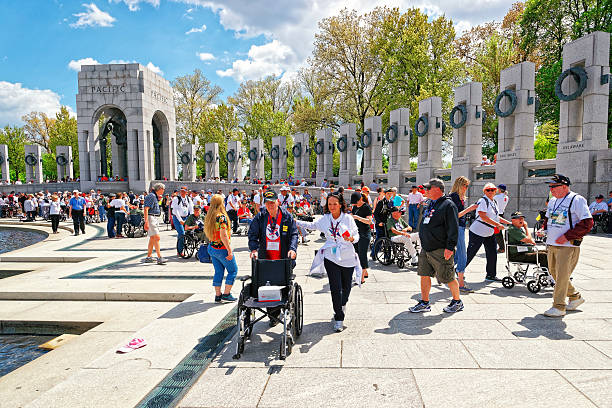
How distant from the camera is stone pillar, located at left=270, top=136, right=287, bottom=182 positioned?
35.0m

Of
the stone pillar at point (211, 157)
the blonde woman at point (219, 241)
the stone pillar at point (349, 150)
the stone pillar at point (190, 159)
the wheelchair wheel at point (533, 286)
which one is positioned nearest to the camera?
the blonde woman at point (219, 241)

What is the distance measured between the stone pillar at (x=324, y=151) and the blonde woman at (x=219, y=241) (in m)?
25.7

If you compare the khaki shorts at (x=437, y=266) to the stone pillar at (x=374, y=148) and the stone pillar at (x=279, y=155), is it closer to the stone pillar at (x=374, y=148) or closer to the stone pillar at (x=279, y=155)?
the stone pillar at (x=374, y=148)

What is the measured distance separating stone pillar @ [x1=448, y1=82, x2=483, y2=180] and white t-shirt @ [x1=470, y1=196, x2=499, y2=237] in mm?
12785

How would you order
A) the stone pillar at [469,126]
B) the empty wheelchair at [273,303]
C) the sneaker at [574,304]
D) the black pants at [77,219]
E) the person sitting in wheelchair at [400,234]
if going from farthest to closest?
the stone pillar at [469,126] → the black pants at [77,219] → the person sitting in wheelchair at [400,234] → the sneaker at [574,304] → the empty wheelchair at [273,303]

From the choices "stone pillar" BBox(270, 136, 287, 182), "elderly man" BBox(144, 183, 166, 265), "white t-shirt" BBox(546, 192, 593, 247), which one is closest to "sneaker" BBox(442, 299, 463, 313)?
"white t-shirt" BBox(546, 192, 593, 247)

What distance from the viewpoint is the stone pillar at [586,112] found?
44.9 feet

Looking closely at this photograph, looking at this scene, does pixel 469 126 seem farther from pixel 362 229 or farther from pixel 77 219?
pixel 77 219

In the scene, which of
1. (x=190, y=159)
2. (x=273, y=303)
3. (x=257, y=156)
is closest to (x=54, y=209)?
(x=273, y=303)

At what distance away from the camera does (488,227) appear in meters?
6.96


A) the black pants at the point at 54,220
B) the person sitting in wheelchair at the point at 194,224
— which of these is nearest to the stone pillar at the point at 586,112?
the person sitting in wheelchair at the point at 194,224

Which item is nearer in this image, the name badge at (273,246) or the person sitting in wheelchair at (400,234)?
the name badge at (273,246)

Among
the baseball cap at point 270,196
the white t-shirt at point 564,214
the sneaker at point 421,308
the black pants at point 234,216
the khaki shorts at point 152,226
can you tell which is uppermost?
the baseball cap at point 270,196

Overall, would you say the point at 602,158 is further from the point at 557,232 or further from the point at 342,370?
the point at 342,370
